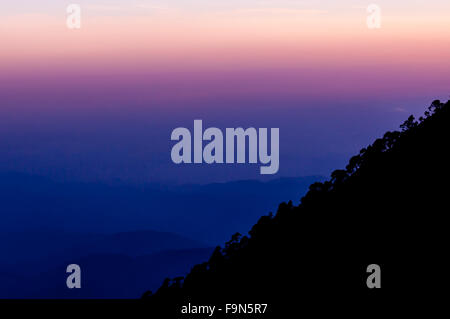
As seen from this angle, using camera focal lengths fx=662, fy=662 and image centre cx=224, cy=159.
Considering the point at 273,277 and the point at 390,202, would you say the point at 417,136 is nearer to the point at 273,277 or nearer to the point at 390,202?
the point at 390,202

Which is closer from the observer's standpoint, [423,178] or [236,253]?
[423,178]

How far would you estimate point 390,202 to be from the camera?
1243 inches

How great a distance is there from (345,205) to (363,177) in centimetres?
427

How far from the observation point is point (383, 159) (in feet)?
133

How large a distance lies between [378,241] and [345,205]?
705cm

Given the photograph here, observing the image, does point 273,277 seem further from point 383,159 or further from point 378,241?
point 383,159

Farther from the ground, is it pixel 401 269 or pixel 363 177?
pixel 363 177

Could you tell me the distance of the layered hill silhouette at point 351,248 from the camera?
22344 mm

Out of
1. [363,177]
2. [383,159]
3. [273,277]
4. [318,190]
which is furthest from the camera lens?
[318,190]

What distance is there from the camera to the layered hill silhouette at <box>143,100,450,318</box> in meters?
22.3

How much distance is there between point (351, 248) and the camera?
28.0 meters

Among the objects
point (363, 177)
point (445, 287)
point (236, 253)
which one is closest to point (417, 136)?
point (363, 177)
